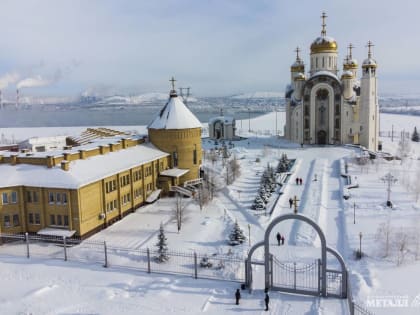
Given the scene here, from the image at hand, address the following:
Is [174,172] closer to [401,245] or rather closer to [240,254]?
[240,254]

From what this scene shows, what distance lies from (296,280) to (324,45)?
3657 cm

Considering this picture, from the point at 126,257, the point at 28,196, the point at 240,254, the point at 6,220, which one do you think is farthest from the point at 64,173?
the point at 240,254

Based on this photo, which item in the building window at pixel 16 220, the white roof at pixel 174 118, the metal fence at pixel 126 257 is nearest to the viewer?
the metal fence at pixel 126 257

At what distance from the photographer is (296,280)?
44.0ft

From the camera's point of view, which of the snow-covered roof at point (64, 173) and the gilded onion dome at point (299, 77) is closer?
the snow-covered roof at point (64, 173)

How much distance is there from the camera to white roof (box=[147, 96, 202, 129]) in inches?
1036

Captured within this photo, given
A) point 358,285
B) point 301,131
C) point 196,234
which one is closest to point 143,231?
point 196,234

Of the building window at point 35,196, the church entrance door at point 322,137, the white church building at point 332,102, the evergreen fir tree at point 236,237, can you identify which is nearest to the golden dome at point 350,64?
the white church building at point 332,102

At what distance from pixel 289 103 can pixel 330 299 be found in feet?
122

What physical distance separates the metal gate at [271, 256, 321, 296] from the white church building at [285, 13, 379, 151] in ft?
103

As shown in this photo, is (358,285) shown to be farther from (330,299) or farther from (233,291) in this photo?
(233,291)

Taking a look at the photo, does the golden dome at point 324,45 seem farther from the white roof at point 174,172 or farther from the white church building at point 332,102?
the white roof at point 174,172

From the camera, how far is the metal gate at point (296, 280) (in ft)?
39.2

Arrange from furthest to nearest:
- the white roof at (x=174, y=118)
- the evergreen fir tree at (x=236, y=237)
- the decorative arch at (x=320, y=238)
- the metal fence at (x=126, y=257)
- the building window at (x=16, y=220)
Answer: the white roof at (x=174, y=118) → the building window at (x=16, y=220) → the evergreen fir tree at (x=236, y=237) → the metal fence at (x=126, y=257) → the decorative arch at (x=320, y=238)
